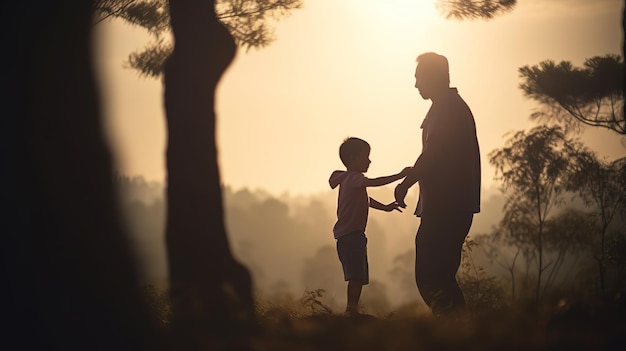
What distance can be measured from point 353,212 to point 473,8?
12.1 feet

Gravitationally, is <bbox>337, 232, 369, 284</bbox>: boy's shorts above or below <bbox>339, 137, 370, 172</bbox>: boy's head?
below

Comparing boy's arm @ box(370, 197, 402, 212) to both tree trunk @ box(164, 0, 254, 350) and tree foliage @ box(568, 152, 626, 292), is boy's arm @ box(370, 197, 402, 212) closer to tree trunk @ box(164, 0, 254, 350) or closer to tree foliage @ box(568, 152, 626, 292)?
tree trunk @ box(164, 0, 254, 350)

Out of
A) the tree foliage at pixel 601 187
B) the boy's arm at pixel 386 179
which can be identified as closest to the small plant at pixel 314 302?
the boy's arm at pixel 386 179

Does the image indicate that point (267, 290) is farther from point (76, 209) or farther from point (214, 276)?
point (76, 209)

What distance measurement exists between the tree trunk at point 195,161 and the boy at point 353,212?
3.67 ft

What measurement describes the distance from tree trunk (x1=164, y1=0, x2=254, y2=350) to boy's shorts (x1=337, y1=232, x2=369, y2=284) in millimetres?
1093

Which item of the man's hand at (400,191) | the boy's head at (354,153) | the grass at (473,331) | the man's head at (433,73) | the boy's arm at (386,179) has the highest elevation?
the man's head at (433,73)

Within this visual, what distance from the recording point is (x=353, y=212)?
32.4 ft

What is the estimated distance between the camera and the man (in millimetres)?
8195

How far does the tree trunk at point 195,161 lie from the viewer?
10.3 m

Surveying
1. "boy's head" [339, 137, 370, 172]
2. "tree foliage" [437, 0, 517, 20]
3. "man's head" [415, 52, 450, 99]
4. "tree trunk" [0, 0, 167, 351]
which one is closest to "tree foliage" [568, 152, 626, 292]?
"tree foliage" [437, 0, 517, 20]

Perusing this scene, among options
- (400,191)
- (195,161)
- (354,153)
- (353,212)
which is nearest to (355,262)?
(353,212)

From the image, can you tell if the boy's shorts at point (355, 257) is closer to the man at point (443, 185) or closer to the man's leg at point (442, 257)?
the man at point (443, 185)

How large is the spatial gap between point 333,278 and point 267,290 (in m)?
77.2
